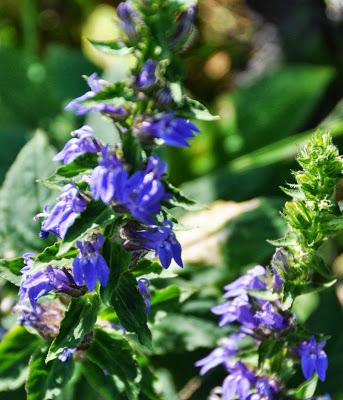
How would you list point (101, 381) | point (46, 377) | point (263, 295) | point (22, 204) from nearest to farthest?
point (263, 295), point (46, 377), point (101, 381), point (22, 204)

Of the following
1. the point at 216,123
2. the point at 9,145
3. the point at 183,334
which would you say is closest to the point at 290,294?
the point at 183,334

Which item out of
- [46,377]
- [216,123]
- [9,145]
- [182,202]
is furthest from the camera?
[216,123]

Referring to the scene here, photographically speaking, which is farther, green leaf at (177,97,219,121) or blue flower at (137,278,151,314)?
blue flower at (137,278,151,314)

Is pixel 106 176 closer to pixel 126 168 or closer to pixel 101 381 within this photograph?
pixel 126 168

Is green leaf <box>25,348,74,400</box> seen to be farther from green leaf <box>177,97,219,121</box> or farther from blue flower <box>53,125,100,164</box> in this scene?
green leaf <box>177,97,219,121</box>

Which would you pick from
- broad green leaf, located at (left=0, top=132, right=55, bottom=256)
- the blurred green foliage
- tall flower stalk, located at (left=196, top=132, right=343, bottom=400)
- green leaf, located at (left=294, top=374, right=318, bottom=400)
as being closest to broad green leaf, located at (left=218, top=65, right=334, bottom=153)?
the blurred green foliage

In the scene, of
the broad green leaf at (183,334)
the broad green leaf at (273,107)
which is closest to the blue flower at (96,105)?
the broad green leaf at (183,334)

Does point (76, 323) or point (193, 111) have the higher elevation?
point (193, 111)

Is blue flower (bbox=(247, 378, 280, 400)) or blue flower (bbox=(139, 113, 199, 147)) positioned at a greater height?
blue flower (bbox=(139, 113, 199, 147))
